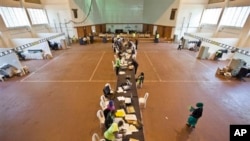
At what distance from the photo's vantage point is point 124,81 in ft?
19.3

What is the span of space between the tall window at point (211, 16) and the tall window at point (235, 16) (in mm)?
1149

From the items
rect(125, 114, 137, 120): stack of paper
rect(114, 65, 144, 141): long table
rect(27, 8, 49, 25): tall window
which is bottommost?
rect(114, 65, 144, 141): long table

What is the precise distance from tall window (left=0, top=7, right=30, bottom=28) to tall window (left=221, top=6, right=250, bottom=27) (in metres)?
21.6

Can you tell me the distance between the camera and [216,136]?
182 inches

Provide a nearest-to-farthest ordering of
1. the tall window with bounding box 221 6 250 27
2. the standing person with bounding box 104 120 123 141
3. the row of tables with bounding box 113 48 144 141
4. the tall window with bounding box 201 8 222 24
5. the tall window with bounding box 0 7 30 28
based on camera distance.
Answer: the standing person with bounding box 104 120 123 141 < the row of tables with bounding box 113 48 144 141 < the tall window with bounding box 0 7 30 28 < the tall window with bounding box 221 6 250 27 < the tall window with bounding box 201 8 222 24

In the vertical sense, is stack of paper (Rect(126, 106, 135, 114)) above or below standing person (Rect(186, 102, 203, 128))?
above

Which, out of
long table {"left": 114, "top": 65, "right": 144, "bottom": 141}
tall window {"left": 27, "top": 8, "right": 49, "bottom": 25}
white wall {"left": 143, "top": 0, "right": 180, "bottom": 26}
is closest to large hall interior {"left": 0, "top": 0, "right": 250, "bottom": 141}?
long table {"left": 114, "top": 65, "right": 144, "bottom": 141}

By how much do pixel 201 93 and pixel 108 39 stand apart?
1562 cm

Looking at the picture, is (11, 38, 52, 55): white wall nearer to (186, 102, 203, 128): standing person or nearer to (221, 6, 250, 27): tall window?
(186, 102, 203, 128): standing person

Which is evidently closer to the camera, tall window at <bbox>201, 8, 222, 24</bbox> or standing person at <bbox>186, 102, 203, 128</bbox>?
standing person at <bbox>186, 102, 203, 128</bbox>

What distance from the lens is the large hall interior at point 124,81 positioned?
473 centimetres

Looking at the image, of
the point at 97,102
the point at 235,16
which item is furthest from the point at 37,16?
the point at 235,16

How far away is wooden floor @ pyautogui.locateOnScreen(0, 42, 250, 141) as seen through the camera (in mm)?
4781

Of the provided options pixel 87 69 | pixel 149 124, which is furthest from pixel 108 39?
pixel 149 124
